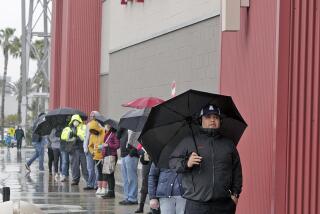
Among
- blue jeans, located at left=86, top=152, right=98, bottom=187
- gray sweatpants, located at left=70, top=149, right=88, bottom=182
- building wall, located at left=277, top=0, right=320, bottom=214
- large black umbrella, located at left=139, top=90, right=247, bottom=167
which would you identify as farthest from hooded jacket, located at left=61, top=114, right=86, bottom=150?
building wall, located at left=277, top=0, right=320, bottom=214

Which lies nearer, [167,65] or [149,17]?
[167,65]

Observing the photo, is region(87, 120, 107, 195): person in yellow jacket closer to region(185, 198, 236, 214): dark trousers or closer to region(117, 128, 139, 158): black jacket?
region(117, 128, 139, 158): black jacket

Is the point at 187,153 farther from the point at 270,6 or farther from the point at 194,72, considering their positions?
the point at 194,72

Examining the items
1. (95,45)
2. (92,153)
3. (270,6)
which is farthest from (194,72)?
(95,45)

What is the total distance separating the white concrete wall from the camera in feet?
57.1

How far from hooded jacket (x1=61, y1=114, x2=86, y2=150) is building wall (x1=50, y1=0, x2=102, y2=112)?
839 cm

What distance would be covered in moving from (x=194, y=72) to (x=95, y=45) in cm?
1255

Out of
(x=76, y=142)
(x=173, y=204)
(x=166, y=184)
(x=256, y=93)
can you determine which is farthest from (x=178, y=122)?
(x=76, y=142)

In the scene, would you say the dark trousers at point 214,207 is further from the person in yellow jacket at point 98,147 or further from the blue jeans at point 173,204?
the person in yellow jacket at point 98,147

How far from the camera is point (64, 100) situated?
3130cm

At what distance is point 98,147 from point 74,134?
9.04ft

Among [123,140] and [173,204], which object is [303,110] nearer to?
[173,204]

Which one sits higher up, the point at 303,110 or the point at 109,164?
the point at 303,110

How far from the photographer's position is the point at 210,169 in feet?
24.3
